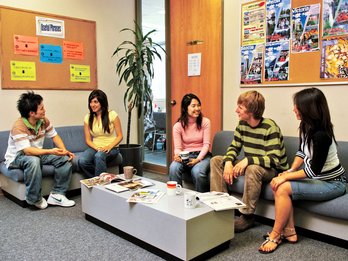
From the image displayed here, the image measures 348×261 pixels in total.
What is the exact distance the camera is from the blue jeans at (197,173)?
2807 mm

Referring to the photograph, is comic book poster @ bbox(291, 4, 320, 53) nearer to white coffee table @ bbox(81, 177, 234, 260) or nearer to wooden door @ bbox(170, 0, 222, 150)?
wooden door @ bbox(170, 0, 222, 150)

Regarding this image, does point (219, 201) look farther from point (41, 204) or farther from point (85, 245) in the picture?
point (41, 204)

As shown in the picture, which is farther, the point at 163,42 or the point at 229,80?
the point at 163,42

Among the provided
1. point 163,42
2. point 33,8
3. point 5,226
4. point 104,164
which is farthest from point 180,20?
point 5,226

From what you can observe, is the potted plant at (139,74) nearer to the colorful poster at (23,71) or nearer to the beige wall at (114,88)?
the beige wall at (114,88)

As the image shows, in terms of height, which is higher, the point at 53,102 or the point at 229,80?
the point at 229,80

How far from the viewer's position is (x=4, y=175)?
324 cm

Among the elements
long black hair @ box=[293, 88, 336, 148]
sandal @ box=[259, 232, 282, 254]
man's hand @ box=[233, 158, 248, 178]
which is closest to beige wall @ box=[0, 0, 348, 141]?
long black hair @ box=[293, 88, 336, 148]

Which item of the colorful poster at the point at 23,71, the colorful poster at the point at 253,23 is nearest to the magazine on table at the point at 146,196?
the colorful poster at the point at 253,23

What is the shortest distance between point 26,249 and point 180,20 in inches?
116

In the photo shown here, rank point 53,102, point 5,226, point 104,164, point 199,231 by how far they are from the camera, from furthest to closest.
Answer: point 53,102 < point 104,164 < point 5,226 < point 199,231

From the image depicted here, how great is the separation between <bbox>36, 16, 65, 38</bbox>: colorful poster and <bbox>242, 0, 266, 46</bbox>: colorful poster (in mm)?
2107

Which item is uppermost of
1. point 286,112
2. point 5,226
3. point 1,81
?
point 1,81

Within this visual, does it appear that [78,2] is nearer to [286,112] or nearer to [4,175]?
[4,175]
